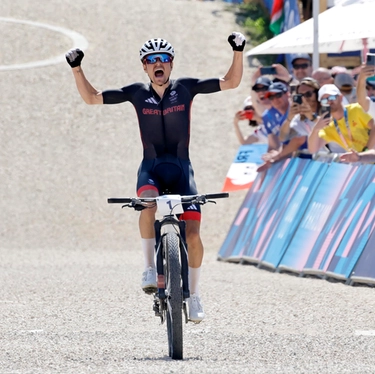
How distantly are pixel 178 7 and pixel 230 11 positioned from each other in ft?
4.63

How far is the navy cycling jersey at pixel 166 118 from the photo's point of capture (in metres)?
7.86

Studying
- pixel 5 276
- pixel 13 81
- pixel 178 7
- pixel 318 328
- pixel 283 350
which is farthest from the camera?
pixel 178 7

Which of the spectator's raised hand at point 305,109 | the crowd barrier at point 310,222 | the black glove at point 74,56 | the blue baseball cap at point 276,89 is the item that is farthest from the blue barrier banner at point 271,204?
the black glove at point 74,56

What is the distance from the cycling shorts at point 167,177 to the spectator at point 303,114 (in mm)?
4891

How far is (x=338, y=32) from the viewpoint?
1427cm

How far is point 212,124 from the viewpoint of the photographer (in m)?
23.6

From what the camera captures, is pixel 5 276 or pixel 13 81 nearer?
pixel 5 276

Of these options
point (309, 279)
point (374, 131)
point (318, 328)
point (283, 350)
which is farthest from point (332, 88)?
point (283, 350)

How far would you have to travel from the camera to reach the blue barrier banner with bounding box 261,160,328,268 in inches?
486

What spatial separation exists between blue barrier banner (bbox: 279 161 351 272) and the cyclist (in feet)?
13.2

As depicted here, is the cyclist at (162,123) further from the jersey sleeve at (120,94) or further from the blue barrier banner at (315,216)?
the blue barrier banner at (315,216)

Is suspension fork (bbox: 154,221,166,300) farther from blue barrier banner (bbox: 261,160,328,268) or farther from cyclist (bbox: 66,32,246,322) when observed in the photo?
blue barrier banner (bbox: 261,160,328,268)

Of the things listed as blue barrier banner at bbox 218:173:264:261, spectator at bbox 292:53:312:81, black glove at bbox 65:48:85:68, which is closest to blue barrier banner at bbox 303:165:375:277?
blue barrier banner at bbox 218:173:264:261

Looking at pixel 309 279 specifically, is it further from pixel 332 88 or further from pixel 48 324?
pixel 48 324
